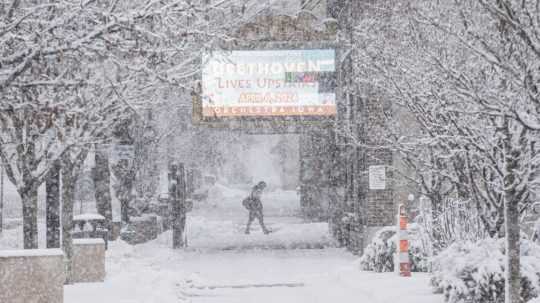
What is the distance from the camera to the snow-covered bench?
392 inches

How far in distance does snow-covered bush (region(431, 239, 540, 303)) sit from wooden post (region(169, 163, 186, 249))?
12.5 m

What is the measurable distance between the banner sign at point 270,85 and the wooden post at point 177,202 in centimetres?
295

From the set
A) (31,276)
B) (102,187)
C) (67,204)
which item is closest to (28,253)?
(31,276)

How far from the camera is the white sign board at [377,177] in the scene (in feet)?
64.4

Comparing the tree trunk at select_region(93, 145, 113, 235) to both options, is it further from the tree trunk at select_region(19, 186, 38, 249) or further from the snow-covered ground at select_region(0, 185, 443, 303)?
the tree trunk at select_region(19, 186, 38, 249)

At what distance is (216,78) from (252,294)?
8.04 m

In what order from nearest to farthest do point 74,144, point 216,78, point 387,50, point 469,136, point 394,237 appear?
1. point 469,136
2. point 74,144
3. point 387,50
4. point 394,237
5. point 216,78

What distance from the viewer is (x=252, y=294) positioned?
525 inches

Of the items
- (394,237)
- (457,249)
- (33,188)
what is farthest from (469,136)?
(33,188)

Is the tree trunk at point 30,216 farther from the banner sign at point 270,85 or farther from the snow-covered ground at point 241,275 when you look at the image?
the banner sign at point 270,85

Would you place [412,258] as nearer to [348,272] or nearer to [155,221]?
[348,272]

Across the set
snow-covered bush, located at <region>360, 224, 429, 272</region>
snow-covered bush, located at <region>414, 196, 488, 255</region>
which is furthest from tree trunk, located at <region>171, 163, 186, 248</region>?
snow-covered bush, located at <region>414, 196, 488, 255</region>

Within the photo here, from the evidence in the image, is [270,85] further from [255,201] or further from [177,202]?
[255,201]

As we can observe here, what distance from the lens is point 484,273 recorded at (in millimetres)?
9789
